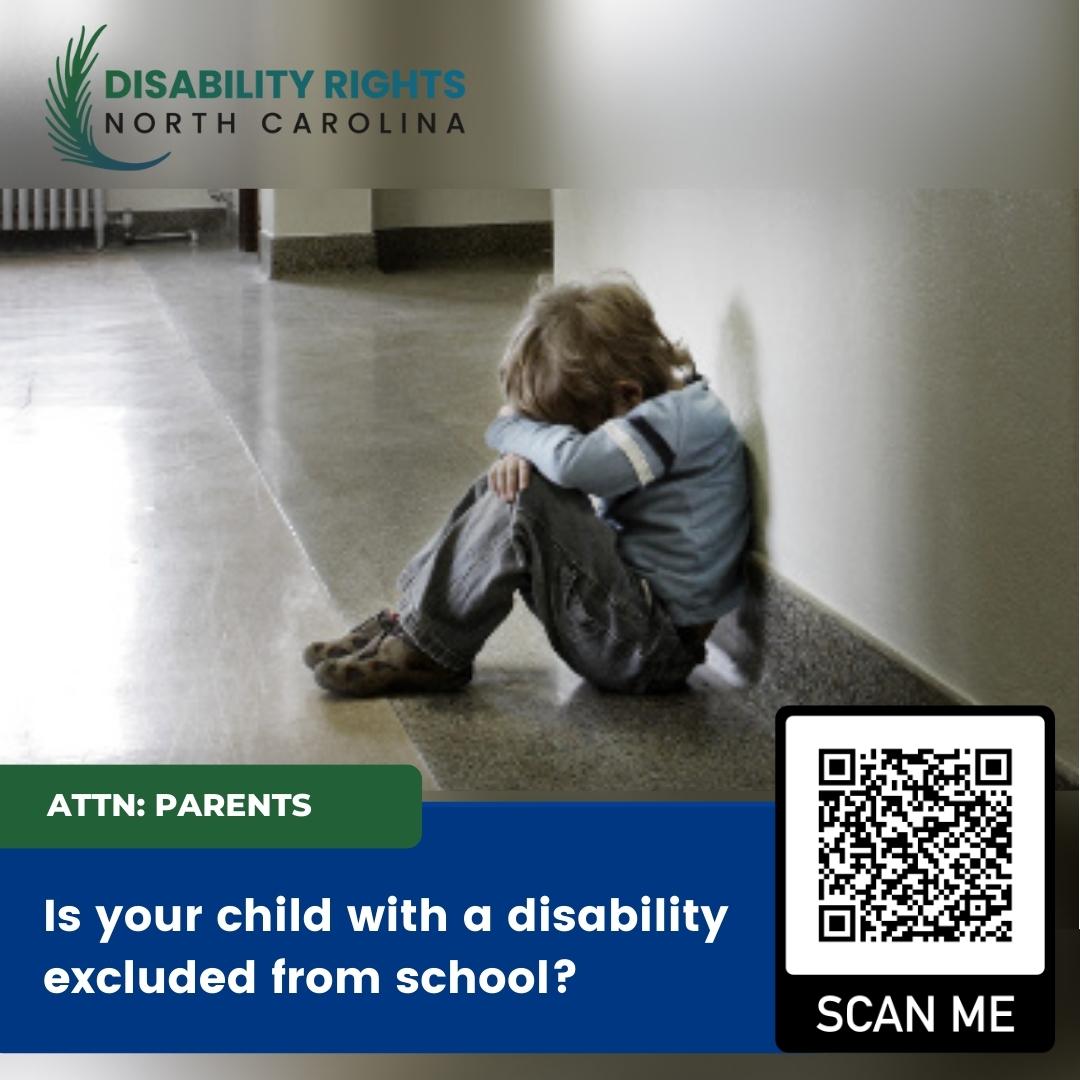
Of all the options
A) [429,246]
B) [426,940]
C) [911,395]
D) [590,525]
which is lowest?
[426,940]

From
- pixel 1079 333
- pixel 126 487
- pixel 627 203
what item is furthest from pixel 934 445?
pixel 126 487

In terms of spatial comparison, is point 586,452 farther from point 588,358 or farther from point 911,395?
point 911,395

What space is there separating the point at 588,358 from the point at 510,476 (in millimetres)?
130

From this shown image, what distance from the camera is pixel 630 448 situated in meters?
1.99

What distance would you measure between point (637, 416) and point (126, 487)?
32.1 inches

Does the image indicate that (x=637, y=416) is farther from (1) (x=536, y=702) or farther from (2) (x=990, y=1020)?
(2) (x=990, y=1020)

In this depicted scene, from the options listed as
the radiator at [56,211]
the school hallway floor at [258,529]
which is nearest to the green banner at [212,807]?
the school hallway floor at [258,529]

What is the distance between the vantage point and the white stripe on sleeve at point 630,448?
6.51 ft

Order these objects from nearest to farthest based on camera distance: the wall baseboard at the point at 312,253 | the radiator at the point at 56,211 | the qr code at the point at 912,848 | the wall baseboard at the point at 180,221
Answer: the qr code at the point at 912,848
the radiator at the point at 56,211
the wall baseboard at the point at 180,221
the wall baseboard at the point at 312,253

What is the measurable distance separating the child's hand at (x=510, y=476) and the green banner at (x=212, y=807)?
41cm

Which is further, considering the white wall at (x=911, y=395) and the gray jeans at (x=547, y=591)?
the gray jeans at (x=547, y=591)

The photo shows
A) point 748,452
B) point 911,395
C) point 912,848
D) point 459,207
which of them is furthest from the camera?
point 459,207

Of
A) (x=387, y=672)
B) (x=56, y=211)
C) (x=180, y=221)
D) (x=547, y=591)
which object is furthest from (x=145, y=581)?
(x=180, y=221)

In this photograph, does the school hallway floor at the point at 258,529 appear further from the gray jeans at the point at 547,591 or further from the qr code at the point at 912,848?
the qr code at the point at 912,848
